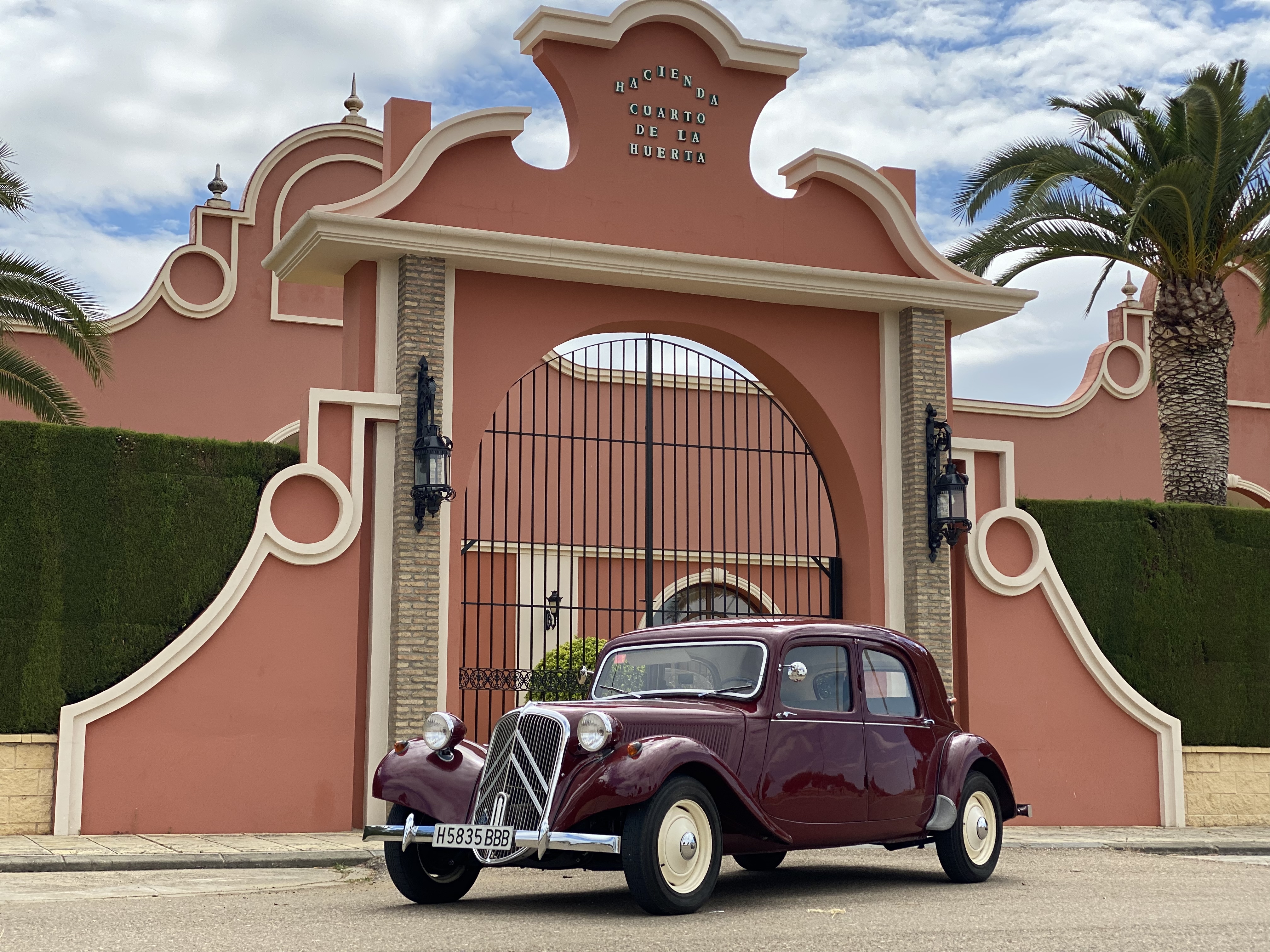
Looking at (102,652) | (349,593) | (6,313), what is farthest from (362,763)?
(6,313)

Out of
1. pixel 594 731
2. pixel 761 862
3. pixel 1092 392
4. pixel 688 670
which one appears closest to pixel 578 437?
pixel 761 862

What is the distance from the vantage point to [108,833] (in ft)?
36.1

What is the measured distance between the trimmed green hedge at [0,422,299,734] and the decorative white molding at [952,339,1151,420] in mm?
12517

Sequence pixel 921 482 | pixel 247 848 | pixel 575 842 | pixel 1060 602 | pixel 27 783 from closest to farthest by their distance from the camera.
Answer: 1. pixel 575 842
2. pixel 247 848
3. pixel 27 783
4. pixel 921 482
5. pixel 1060 602

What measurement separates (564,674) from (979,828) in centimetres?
539

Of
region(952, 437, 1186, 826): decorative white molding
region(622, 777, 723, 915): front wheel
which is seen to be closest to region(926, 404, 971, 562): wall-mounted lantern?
region(952, 437, 1186, 826): decorative white molding

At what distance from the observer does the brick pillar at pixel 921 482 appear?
13820mm

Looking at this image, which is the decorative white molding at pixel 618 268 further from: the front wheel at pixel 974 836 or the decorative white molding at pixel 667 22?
the front wheel at pixel 974 836

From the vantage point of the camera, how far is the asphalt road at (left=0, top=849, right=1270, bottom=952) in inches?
248

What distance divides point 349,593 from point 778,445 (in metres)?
10.8

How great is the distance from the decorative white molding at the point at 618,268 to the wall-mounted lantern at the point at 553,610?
10.00ft

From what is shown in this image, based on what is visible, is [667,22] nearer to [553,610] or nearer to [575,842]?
[553,610]

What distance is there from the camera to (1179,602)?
14836 millimetres

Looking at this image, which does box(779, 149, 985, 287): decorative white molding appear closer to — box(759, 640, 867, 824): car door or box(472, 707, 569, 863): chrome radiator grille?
box(759, 640, 867, 824): car door
